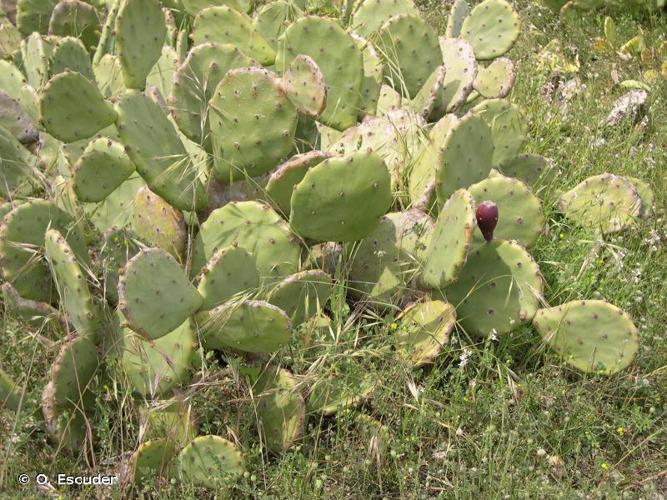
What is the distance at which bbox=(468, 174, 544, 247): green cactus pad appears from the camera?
2.57m

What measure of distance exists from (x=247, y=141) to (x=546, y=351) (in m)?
1.04

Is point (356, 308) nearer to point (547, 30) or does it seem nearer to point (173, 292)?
point (173, 292)

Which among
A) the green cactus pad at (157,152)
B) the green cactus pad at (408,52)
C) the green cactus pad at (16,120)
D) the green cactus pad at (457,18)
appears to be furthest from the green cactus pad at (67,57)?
the green cactus pad at (457,18)

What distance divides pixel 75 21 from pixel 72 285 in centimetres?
168

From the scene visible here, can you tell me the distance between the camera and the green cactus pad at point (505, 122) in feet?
9.80

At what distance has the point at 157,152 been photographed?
250cm

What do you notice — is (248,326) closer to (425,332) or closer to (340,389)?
(340,389)

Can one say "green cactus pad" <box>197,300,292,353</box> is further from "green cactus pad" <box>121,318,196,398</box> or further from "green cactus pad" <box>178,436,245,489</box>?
"green cactus pad" <box>178,436,245,489</box>

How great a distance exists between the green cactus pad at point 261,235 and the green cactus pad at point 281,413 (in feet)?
1.01

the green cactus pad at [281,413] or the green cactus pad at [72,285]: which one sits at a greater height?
the green cactus pad at [72,285]

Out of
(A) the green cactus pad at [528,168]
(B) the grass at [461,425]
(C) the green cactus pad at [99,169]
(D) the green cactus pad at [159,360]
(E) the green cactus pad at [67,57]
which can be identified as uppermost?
(E) the green cactus pad at [67,57]

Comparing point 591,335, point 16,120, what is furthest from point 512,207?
point 16,120

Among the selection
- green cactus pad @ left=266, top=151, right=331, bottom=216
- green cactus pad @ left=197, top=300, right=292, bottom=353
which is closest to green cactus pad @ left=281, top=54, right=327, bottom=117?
green cactus pad @ left=266, top=151, right=331, bottom=216

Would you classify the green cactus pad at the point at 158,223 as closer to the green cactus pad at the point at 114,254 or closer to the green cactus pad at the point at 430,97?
the green cactus pad at the point at 114,254
